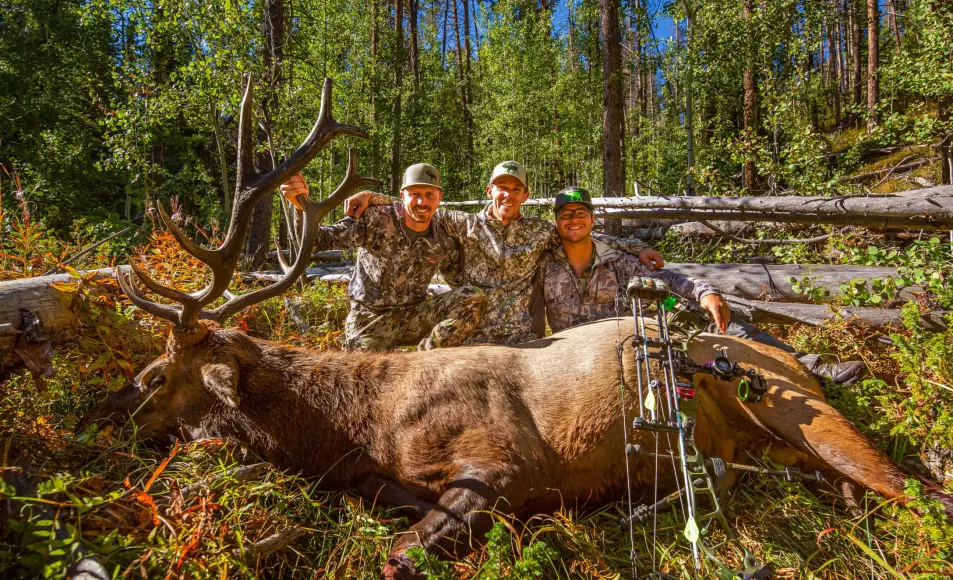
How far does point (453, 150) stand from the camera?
27.4m

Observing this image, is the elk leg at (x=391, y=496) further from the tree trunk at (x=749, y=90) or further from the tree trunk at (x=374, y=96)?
the tree trunk at (x=374, y=96)

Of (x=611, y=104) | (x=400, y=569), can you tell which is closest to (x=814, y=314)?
(x=400, y=569)

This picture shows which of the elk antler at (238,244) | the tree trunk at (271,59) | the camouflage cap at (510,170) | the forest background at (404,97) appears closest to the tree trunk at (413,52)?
the forest background at (404,97)

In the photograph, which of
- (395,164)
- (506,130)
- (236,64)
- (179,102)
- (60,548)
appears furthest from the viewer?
(506,130)

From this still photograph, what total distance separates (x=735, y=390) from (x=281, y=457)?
3068mm

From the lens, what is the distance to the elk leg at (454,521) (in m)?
2.62

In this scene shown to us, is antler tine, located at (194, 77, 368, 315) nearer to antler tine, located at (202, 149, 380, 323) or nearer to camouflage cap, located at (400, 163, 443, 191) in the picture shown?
antler tine, located at (202, 149, 380, 323)

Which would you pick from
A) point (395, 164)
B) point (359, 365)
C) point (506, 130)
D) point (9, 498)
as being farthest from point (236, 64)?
point (506, 130)

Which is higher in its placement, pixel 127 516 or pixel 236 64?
pixel 236 64

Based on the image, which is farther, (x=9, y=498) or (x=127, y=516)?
(x=127, y=516)

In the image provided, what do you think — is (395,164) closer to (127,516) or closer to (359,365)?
(359,365)

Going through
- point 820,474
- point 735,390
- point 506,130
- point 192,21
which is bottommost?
point 820,474

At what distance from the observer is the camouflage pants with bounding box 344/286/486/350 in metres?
4.63

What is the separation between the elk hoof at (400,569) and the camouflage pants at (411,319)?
7.34 feet
